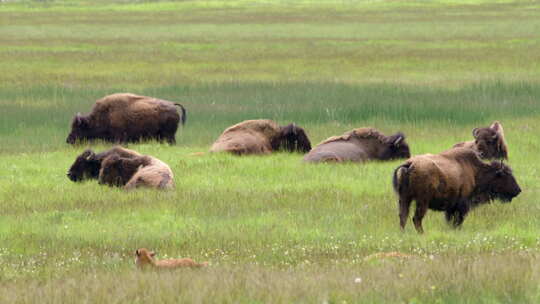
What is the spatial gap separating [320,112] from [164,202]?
12407 mm

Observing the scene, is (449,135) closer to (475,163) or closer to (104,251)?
(475,163)

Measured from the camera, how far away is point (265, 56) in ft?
151

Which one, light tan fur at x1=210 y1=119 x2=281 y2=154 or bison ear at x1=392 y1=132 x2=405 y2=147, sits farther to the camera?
light tan fur at x1=210 y1=119 x2=281 y2=154

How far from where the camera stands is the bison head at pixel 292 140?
61.9 feet

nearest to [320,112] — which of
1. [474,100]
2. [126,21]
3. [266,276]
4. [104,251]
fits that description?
[474,100]

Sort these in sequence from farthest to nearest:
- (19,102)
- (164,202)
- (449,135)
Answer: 1. (19,102)
2. (449,135)
3. (164,202)

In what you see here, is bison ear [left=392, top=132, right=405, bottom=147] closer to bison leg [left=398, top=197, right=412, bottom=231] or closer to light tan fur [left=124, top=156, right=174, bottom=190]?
light tan fur [left=124, top=156, right=174, bottom=190]

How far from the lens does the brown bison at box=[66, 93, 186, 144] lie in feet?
67.3

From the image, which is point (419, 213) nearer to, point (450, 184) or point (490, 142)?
point (450, 184)

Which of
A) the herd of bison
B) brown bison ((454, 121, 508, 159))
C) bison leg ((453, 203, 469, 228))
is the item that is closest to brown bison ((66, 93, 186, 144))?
the herd of bison

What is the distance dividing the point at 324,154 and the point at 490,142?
8.95ft

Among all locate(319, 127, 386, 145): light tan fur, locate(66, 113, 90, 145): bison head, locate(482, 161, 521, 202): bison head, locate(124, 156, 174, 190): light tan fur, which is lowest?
locate(66, 113, 90, 145): bison head

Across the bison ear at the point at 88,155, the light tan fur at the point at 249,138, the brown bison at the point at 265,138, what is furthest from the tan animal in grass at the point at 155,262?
the brown bison at the point at 265,138

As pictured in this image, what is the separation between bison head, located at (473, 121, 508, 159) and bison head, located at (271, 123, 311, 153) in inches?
129
